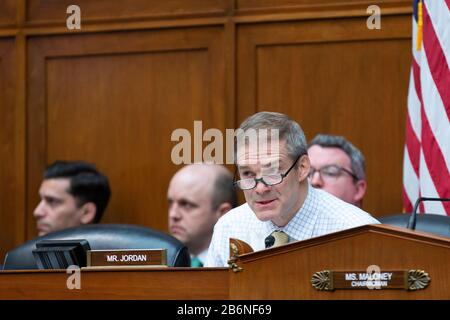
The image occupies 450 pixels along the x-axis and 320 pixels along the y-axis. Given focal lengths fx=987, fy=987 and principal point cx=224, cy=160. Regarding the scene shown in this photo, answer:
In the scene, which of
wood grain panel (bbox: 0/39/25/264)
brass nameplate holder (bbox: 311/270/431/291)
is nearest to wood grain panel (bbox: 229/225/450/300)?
brass nameplate holder (bbox: 311/270/431/291)

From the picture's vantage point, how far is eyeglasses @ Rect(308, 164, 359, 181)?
4.32m

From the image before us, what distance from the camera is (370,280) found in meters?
1.97

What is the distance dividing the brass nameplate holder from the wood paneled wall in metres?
2.62

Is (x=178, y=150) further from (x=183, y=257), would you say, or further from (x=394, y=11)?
(x=183, y=257)

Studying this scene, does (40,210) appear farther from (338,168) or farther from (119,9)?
(338,168)

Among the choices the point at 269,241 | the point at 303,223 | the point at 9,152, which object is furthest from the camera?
Answer: the point at 9,152

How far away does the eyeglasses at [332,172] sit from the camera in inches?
170

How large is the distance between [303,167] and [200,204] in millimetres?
1439

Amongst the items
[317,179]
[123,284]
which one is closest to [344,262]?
[123,284]

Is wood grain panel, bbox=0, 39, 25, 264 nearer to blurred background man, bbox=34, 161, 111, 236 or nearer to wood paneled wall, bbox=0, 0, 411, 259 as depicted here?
wood paneled wall, bbox=0, 0, 411, 259

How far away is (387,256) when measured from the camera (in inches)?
77.9

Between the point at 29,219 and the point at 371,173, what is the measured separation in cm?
176
